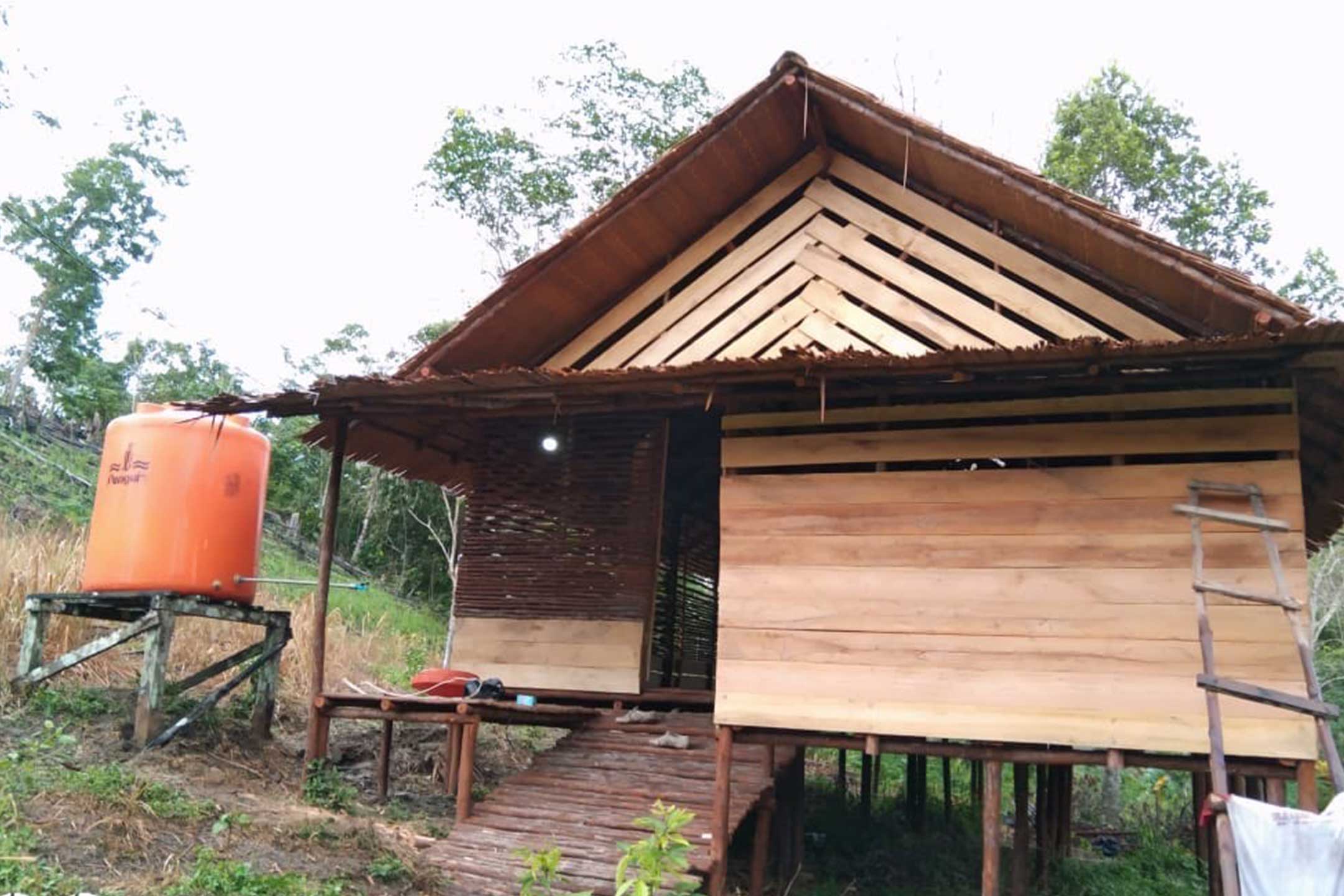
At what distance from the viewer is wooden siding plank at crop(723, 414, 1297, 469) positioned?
5613 millimetres

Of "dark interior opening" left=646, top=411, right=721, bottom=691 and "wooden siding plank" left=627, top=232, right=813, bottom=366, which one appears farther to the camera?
"dark interior opening" left=646, top=411, right=721, bottom=691

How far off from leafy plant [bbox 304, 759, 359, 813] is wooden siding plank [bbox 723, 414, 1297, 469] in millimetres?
3353

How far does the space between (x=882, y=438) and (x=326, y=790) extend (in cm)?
428

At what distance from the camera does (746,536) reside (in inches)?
255

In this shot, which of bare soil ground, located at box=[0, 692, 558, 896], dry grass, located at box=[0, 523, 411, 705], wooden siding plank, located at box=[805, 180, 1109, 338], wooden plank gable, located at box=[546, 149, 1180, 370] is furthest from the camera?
dry grass, located at box=[0, 523, 411, 705]

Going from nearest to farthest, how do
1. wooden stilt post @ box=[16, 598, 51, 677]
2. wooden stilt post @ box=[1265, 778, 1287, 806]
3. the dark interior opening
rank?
wooden stilt post @ box=[1265, 778, 1287, 806] < wooden stilt post @ box=[16, 598, 51, 677] < the dark interior opening

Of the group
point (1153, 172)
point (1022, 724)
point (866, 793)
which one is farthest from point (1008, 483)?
point (1153, 172)

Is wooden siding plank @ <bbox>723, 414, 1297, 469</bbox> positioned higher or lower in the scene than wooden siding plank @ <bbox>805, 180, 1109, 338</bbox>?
lower

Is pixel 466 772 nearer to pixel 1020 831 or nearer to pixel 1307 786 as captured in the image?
pixel 1020 831

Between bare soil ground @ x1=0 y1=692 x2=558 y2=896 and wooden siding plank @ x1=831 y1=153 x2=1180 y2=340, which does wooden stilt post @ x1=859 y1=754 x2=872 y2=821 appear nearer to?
bare soil ground @ x1=0 y1=692 x2=558 y2=896

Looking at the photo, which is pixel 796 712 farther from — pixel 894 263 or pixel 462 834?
pixel 894 263

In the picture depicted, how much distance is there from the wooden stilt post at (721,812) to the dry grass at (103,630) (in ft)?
17.7

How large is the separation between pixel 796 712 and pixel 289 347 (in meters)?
19.2

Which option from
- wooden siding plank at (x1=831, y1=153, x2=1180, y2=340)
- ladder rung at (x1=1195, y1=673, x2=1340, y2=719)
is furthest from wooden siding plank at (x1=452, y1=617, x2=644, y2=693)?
ladder rung at (x1=1195, y1=673, x2=1340, y2=719)
